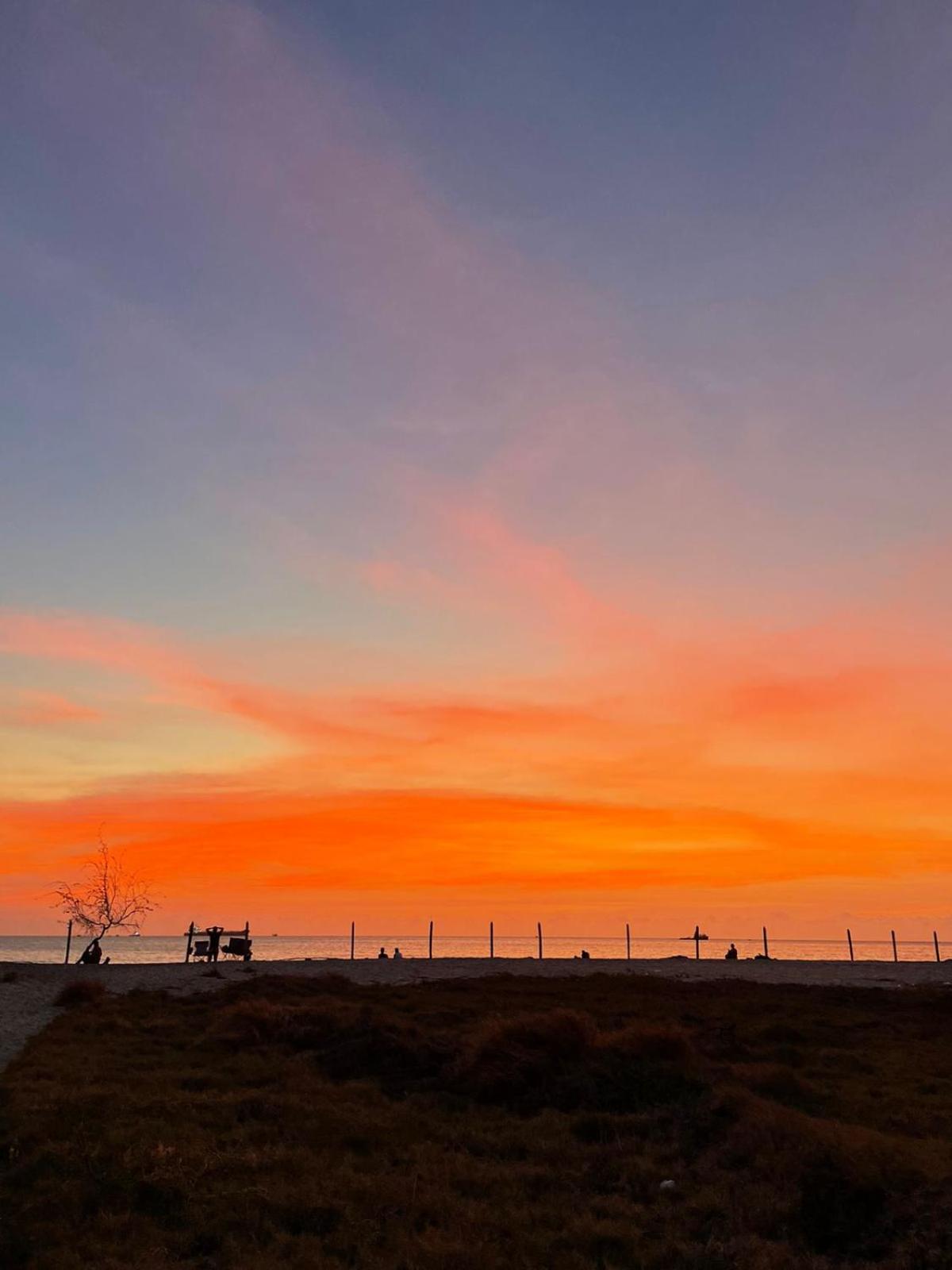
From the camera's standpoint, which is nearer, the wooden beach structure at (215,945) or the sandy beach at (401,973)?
the sandy beach at (401,973)

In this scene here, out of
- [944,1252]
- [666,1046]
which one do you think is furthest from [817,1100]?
[944,1252]

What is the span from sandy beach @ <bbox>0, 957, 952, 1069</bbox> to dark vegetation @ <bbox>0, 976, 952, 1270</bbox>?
1114cm

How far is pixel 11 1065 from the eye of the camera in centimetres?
1969

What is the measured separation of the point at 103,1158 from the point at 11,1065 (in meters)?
8.53

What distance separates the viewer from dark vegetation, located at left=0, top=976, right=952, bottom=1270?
1011cm

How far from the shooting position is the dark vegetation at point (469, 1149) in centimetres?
1011

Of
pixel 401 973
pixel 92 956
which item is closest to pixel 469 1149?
pixel 401 973

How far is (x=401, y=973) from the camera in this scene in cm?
4988

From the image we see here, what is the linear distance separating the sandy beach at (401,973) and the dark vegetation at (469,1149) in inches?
439

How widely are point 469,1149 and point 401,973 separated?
121 ft

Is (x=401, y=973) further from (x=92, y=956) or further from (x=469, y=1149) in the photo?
(x=469, y=1149)

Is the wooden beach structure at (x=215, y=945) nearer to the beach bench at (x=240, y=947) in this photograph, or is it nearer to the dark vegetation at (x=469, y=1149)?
the beach bench at (x=240, y=947)

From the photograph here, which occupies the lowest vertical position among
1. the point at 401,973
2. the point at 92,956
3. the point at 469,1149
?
the point at 469,1149

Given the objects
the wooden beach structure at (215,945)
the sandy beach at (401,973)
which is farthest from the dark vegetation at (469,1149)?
the wooden beach structure at (215,945)
